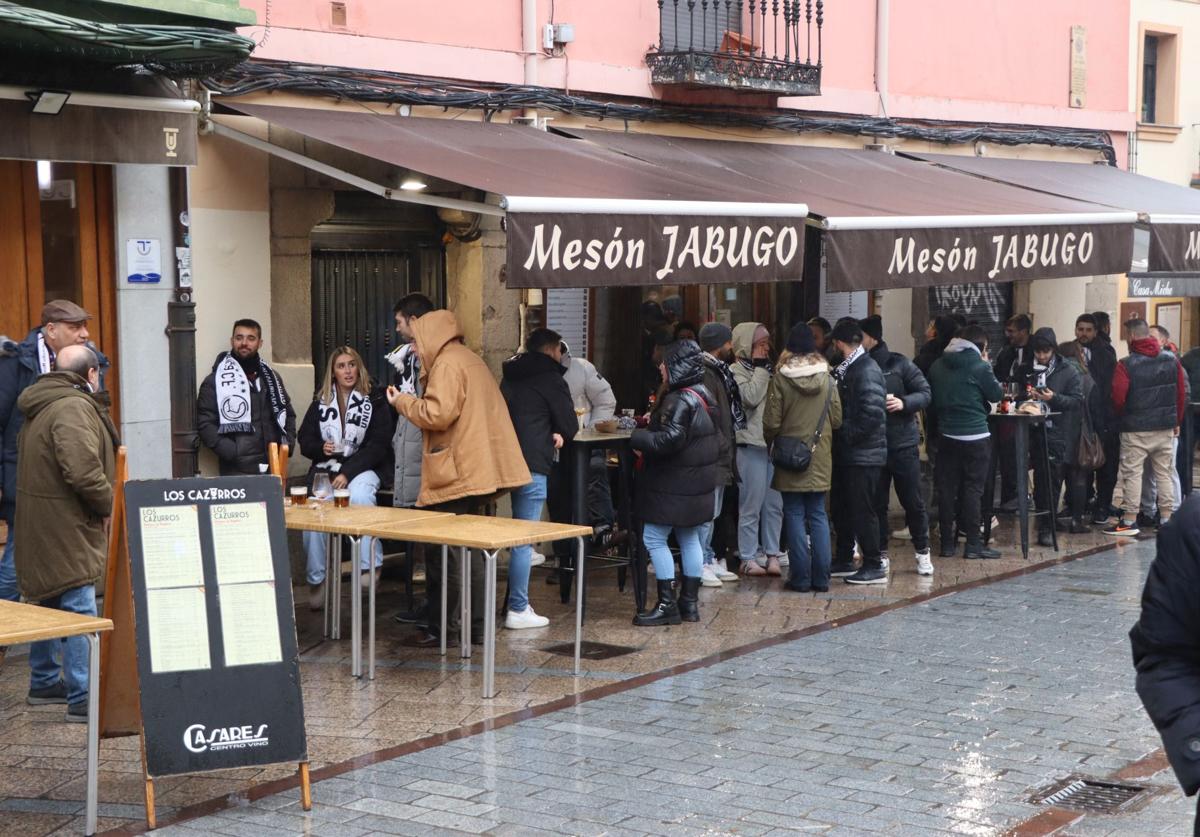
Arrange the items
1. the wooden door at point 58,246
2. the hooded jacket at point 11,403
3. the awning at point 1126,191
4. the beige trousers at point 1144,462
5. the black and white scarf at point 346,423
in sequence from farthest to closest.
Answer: the awning at point 1126,191 → the beige trousers at point 1144,462 → the black and white scarf at point 346,423 → the wooden door at point 58,246 → the hooded jacket at point 11,403

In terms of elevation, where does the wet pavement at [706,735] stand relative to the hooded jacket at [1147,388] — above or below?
below

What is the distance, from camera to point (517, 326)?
1203 cm

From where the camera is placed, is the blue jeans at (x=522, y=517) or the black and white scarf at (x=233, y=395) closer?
the blue jeans at (x=522, y=517)

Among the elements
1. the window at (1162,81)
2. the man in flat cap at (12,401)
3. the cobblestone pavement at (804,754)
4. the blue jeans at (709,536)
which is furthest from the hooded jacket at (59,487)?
the window at (1162,81)

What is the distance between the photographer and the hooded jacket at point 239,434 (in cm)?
986

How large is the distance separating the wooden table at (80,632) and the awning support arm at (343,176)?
3938 millimetres

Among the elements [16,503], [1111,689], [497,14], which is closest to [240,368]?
[16,503]

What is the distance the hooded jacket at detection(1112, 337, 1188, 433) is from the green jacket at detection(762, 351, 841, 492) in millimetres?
3924

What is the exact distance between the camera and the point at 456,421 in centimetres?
906

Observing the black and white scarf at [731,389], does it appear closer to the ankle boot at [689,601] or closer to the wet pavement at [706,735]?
the ankle boot at [689,601]

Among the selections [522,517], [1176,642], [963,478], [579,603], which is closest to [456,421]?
[522,517]

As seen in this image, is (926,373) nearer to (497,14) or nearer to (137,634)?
(497,14)

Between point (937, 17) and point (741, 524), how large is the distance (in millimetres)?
6572

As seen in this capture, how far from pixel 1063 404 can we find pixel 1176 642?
9964mm
